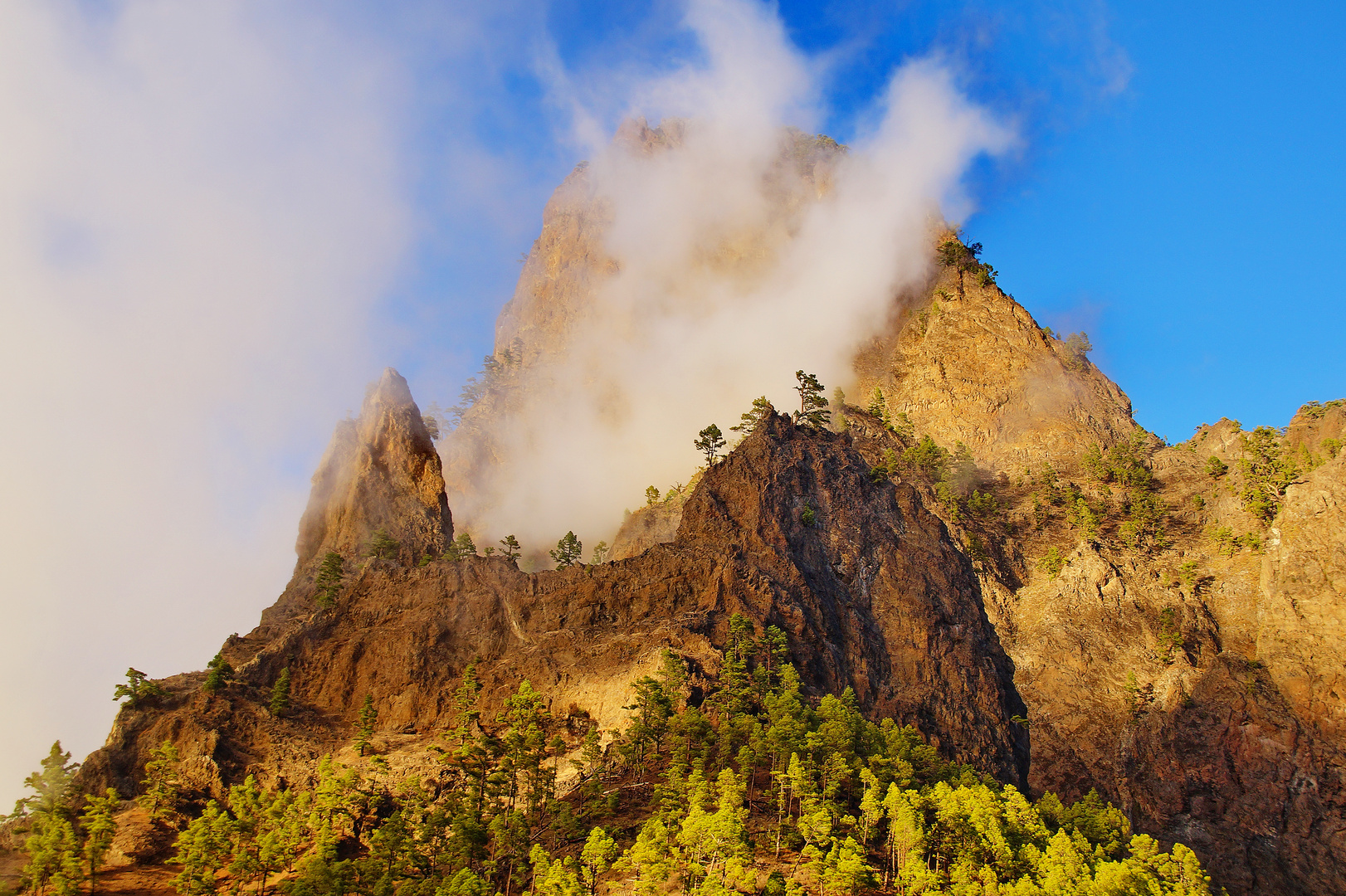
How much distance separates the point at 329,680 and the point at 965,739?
50.5m

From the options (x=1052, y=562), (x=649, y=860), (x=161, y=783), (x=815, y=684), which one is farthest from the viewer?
(x=1052, y=562)

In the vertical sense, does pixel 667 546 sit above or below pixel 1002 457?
below

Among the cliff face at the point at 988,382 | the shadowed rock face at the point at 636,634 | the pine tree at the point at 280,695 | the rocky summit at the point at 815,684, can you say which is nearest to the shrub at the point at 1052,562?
the rocky summit at the point at 815,684

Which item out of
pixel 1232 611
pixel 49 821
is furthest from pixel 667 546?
pixel 1232 611

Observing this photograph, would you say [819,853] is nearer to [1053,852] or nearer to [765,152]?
[1053,852]

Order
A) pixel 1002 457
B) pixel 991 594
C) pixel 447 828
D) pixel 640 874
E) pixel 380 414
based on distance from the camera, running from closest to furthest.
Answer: pixel 640 874 → pixel 447 828 → pixel 380 414 → pixel 991 594 → pixel 1002 457

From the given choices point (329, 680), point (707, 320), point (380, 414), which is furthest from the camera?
point (707, 320)

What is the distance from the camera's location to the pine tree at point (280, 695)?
63031 millimetres

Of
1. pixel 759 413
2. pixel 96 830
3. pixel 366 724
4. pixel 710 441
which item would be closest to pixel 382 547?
pixel 366 724

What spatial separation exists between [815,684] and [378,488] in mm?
46908

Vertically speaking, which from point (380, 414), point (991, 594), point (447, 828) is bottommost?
point (447, 828)

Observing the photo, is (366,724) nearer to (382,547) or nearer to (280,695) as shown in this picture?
(280,695)

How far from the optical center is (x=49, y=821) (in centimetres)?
4781

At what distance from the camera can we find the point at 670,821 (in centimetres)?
4853
